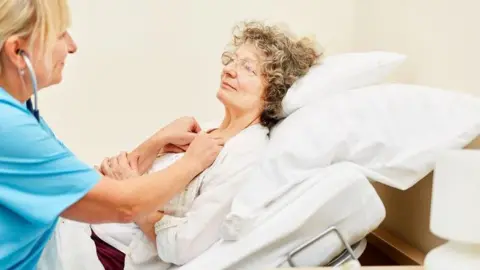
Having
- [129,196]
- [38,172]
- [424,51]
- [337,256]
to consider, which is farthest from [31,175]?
[424,51]

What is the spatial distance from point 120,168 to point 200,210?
0.28 meters

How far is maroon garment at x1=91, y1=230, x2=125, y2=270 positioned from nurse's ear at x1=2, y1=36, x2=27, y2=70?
62 cm

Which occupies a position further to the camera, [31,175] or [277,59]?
[277,59]

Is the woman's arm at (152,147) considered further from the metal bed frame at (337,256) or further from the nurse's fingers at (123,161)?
the metal bed frame at (337,256)

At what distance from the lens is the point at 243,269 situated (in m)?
1.25

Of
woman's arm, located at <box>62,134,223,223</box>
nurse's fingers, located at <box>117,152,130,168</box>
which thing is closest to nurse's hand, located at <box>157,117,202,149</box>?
nurse's fingers, located at <box>117,152,130,168</box>

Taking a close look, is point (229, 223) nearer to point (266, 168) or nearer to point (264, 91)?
point (266, 168)

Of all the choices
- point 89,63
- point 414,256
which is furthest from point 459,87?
point 89,63

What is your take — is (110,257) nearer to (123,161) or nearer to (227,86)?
(123,161)

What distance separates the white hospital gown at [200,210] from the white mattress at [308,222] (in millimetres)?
58

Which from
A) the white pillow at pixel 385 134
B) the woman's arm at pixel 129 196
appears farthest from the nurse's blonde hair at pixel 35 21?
Answer: the white pillow at pixel 385 134

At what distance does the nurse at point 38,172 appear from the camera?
40.8 inches

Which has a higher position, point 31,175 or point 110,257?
point 31,175

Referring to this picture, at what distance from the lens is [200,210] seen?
1355 millimetres
